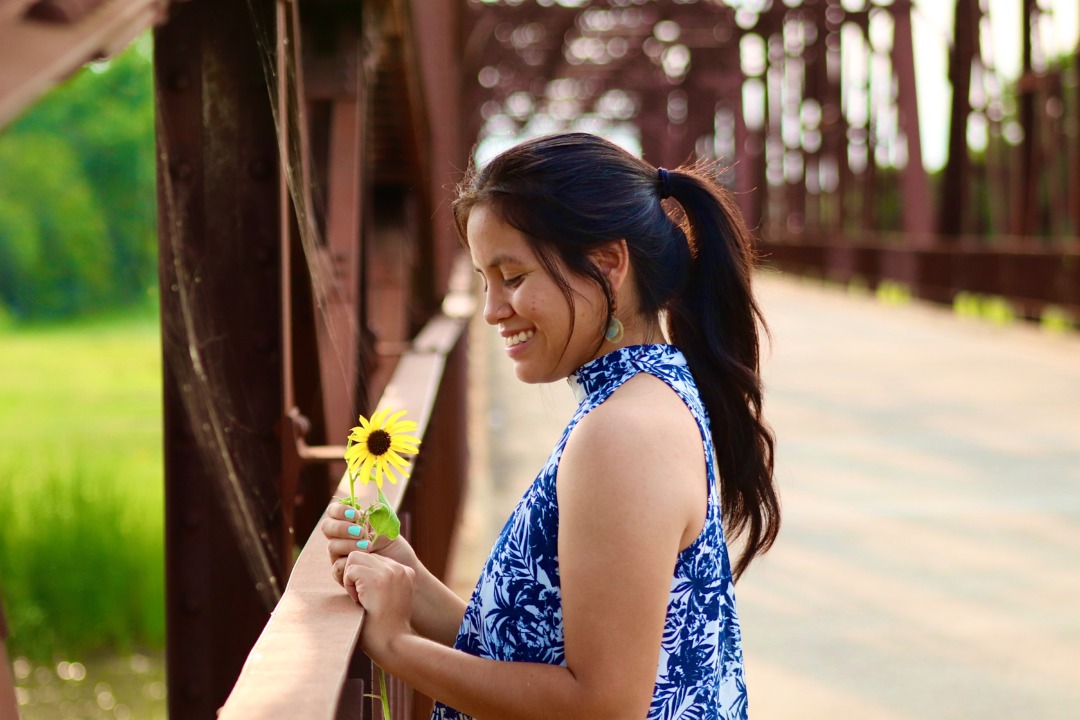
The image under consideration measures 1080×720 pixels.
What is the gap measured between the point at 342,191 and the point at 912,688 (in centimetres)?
232

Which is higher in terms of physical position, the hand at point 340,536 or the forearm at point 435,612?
the hand at point 340,536

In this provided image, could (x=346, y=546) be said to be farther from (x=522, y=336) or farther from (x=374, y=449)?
(x=522, y=336)

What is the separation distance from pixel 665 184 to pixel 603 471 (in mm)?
495

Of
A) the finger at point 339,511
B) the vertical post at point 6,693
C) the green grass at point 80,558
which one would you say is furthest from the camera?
the green grass at point 80,558

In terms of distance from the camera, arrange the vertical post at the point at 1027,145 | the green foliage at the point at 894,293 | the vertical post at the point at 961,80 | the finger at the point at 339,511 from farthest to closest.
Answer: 1. the green foliage at the point at 894,293
2. the vertical post at the point at 961,80
3. the vertical post at the point at 1027,145
4. the finger at the point at 339,511

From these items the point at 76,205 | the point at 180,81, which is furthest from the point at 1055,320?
the point at 76,205

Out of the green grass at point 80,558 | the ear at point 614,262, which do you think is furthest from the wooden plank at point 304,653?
the green grass at point 80,558

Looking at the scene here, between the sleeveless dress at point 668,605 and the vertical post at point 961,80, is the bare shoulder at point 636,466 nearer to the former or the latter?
the sleeveless dress at point 668,605

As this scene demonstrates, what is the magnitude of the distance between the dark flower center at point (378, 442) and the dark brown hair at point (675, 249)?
0.87 ft

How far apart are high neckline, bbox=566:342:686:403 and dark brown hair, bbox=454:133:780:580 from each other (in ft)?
0.19

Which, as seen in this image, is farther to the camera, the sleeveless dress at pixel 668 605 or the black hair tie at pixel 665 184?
the black hair tie at pixel 665 184

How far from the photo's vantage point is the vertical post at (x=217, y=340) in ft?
8.80

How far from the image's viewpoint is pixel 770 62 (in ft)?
134

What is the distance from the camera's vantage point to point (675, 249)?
5.79ft
